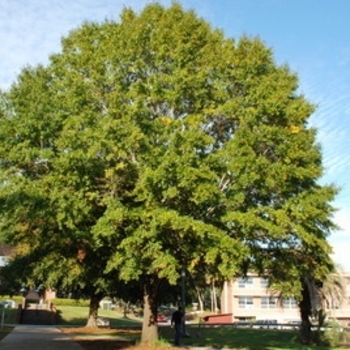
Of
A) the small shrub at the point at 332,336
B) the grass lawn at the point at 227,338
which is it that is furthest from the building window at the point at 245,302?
the small shrub at the point at 332,336

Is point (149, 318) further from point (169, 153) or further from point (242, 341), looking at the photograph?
point (242, 341)

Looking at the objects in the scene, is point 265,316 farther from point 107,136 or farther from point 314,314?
point 107,136

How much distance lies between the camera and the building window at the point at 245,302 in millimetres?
84625

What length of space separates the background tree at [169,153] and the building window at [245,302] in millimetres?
64927

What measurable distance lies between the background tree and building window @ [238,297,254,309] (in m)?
64.9

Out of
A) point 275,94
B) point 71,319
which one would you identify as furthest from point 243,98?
point 71,319

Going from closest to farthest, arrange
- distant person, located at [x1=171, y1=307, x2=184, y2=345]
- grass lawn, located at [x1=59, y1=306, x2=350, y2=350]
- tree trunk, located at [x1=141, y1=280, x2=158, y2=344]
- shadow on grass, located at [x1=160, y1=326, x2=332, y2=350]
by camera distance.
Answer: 1. tree trunk, located at [x1=141, y1=280, x2=158, y2=344]
2. distant person, located at [x1=171, y1=307, x2=184, y2=345]
3. shadow on grass, located at [x1=160, y1=326, x2=332, y2=350]
4. grass lawn, located at [x1=59, y1=306, x2=350, y2=350]

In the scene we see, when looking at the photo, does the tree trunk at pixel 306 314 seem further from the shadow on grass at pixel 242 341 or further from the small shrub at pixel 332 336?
the small shrub at pixel 332 336

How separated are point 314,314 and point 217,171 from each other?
19828mm

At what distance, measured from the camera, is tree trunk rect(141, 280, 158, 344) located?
23.2m

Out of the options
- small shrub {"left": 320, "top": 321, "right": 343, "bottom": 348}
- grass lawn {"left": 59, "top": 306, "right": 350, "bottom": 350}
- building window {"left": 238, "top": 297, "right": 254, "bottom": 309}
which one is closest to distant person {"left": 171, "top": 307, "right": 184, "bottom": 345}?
grass lawn {"left": 59, "top": 306, "right": 350, "bottom": 350}

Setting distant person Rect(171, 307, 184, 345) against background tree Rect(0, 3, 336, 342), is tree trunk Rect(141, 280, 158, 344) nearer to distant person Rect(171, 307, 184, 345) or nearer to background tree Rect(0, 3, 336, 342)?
distant person Rect(171, 307, 184, 345)

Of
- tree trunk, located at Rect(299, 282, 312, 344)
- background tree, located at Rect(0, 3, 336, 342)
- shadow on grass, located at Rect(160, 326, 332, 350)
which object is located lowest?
shadow on grass, located at Rect(160, 326, 332, 350)

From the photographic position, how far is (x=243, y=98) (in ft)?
66.0
